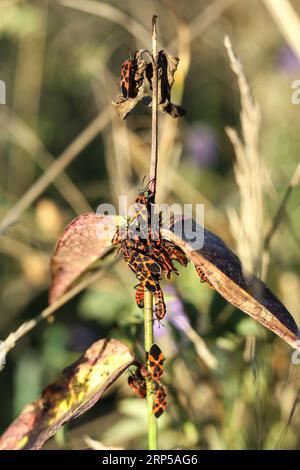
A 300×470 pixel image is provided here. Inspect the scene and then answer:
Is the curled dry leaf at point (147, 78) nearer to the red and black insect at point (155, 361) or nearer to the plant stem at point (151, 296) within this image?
the plant stem at point (151, 296)

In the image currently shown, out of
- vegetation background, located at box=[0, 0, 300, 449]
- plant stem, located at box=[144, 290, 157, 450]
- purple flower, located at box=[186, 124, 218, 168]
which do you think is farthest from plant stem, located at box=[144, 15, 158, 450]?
purple flower, located at box=[186, 124, 218, 168]

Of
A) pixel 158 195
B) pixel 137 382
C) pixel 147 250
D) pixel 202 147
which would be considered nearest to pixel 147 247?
pixel 147 250

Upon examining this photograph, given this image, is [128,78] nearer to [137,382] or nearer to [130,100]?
[130,100]

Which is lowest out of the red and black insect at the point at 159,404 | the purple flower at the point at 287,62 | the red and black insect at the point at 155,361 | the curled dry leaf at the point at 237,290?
the red and black insect at the point at 159,404

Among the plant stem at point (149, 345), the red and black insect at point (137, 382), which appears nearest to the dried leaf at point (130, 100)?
the plant stem at point (149, 345)

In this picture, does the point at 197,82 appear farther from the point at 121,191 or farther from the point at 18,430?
the point at 18,430

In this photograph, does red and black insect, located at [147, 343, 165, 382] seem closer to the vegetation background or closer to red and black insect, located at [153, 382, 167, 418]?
red and black insect, located at [153, 382, 167, 418]
